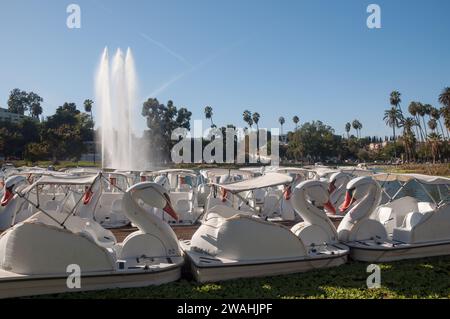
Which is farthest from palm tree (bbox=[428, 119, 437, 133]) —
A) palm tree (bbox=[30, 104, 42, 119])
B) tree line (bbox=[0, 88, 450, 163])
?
palm tree (bbox=[30, 104, 42, 119])

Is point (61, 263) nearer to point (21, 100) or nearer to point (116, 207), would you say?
point (116, 207)

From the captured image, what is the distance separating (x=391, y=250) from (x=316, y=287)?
2857mm

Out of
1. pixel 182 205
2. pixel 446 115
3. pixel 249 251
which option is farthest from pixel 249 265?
pixel 446 115

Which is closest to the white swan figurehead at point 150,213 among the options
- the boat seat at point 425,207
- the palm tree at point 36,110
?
the boat seat at point 425,207

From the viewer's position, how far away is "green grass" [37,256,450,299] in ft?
24.3

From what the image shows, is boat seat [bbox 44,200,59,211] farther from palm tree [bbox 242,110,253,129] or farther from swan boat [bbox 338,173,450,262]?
palm tree [bbox 242,110,253,129]

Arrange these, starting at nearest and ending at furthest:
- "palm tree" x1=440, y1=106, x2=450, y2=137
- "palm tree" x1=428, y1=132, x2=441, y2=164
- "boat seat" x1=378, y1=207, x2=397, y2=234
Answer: "boat seat" x1=378, y1=207, x2=397, y2=234 → "palm tree" x1=440, y1=106, x2=450, y2=137 → "palm tree" x1=428, y1=132, x2=441, y2=164

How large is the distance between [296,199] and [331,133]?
95.8 meters

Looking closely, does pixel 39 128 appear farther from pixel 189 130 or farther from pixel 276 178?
pixel 276 178

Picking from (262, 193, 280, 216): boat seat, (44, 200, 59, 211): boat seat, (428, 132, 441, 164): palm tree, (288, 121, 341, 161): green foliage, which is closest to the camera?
(44, 200, 59, 211): boat seat

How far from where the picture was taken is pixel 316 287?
783 cm

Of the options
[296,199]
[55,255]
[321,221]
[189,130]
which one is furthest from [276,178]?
[189,130]

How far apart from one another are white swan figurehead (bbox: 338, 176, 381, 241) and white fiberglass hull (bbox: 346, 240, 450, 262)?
18.1 inches
